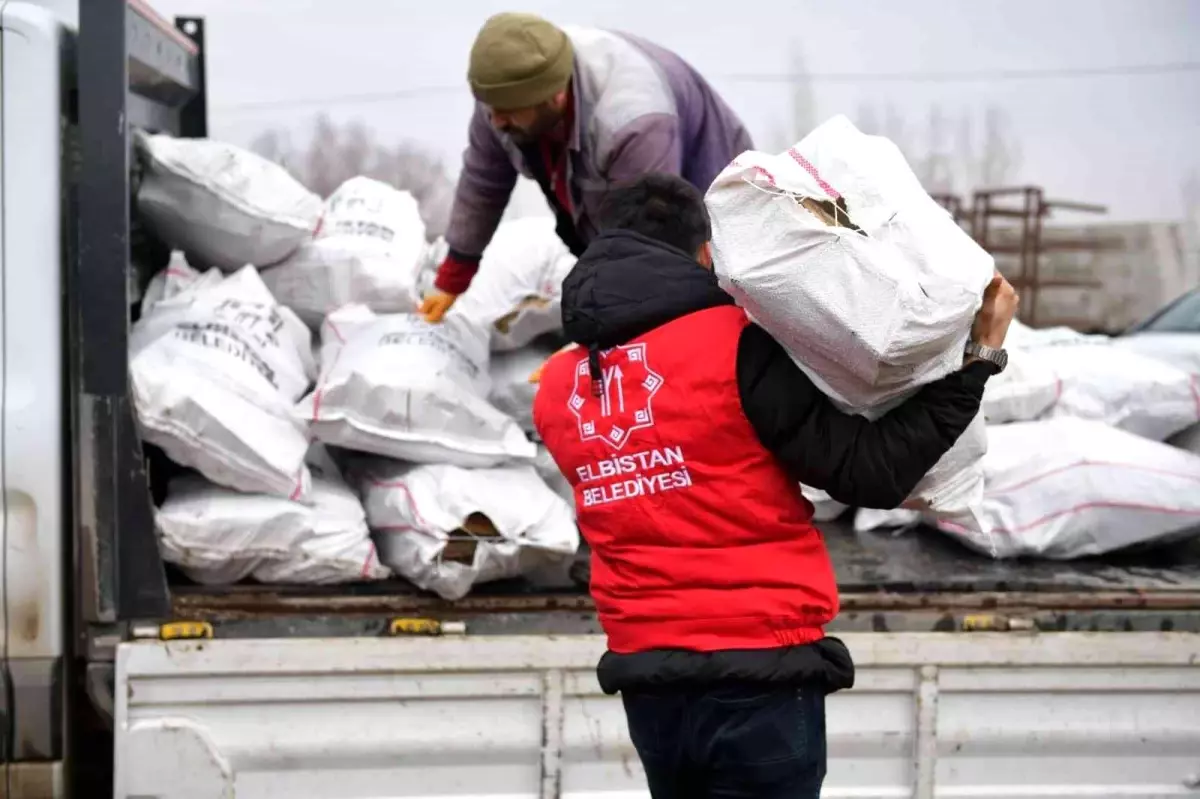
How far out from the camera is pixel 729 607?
1623 millimetres

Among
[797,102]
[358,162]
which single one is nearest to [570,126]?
[358,162]

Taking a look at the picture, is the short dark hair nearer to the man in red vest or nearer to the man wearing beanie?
the man in red vest

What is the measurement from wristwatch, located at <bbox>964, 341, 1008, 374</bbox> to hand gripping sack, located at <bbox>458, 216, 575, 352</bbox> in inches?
66.6

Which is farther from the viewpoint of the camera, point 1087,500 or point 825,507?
point 825,507

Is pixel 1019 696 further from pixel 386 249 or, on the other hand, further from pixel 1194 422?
pixel 386 249

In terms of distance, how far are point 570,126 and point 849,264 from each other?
143 centimetres

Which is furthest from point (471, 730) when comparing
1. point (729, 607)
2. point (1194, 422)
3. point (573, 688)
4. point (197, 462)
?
point (1194, 422)

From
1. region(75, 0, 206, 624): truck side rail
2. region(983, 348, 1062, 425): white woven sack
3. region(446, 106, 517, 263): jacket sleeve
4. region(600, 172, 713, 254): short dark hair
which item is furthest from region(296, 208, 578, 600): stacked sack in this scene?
region(983, 348, 1062, 425): white woven sack

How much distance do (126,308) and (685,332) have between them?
3.82ft

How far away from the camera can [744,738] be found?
1637 millimetres

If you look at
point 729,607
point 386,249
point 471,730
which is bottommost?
point 471,730

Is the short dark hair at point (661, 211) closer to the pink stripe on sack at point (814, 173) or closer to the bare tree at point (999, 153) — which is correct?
the pink stripe on sack at point (814, 173)

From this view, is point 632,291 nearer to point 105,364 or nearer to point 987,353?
point 987,353

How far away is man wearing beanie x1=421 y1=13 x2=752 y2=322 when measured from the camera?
257cm
